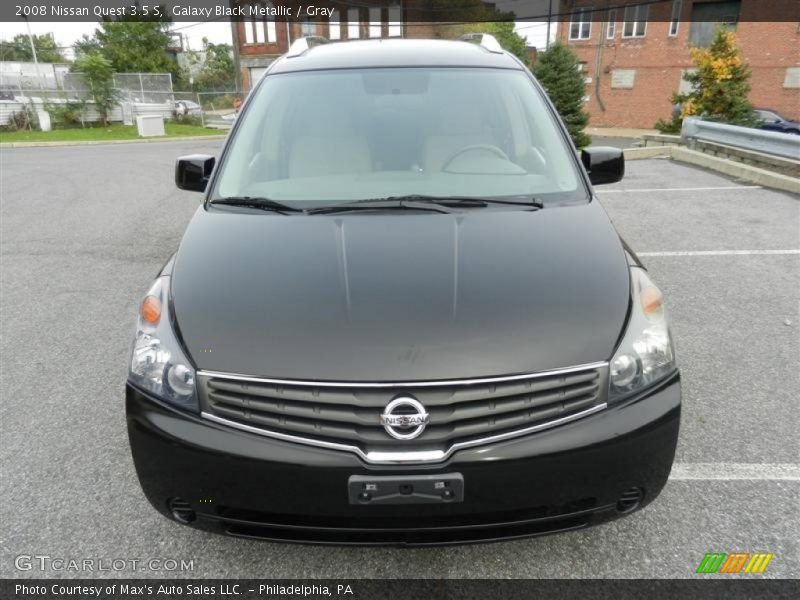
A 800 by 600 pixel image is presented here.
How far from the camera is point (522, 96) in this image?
346 centimetres

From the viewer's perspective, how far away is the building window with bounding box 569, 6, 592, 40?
1490 inches

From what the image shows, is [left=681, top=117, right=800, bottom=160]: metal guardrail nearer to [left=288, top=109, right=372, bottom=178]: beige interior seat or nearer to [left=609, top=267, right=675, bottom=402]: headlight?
[left=288, top=109, right=372, bottom=178]: beige interior seat

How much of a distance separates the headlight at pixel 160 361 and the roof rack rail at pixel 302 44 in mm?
2261

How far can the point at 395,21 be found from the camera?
4828cm

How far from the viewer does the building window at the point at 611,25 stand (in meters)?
37.2

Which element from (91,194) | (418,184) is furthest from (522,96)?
(91,194)

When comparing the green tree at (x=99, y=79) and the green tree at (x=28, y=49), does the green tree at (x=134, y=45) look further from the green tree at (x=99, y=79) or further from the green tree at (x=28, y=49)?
the green tree at (x=99, y=79)

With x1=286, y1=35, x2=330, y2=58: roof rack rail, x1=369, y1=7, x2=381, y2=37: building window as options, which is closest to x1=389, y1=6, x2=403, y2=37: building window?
x1=369, y1=7, x2=381, y2=37: building window

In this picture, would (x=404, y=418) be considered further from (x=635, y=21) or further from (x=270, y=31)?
(x=270, y=31)

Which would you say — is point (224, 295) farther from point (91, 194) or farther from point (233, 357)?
point (91, 194)

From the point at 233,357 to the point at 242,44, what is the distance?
48.1 m

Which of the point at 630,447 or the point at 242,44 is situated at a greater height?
the point at 242,44

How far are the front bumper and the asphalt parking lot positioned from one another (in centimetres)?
43

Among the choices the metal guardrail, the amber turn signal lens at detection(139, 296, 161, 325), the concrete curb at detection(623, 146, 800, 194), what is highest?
the amber turn signal lens at detection(139, 296, 161, 325)
